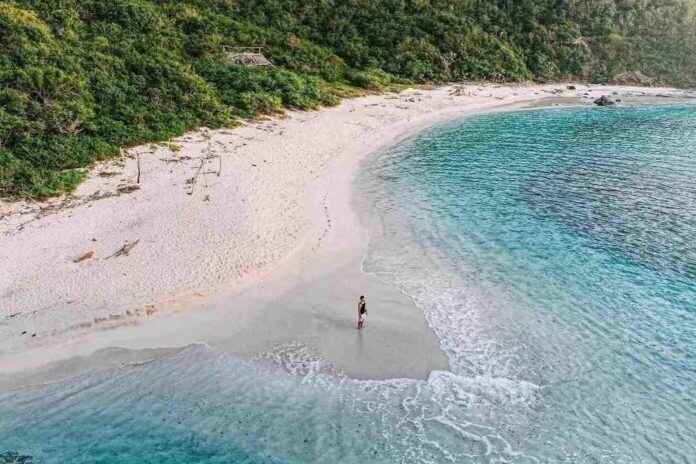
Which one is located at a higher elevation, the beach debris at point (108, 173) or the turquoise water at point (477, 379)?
the beach debris at point (108, 173)

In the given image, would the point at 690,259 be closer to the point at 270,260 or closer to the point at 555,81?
the point at 270,260

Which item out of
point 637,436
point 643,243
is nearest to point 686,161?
point 643,243

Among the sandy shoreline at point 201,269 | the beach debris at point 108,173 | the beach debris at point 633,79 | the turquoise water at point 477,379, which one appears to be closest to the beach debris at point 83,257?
the sandy shoreline at point 201,269

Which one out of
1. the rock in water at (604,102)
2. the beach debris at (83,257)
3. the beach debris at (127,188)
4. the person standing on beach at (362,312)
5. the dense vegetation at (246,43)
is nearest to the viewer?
the person standing on beach at (362,312)

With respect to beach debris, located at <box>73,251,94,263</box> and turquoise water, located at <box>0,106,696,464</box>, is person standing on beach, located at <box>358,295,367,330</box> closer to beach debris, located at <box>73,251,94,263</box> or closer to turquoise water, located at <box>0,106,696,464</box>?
turquoise water, located at <box>0,106,696,464</box>

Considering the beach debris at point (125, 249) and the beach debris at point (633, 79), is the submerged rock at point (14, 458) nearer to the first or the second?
the beach debris at point (125, 249)
